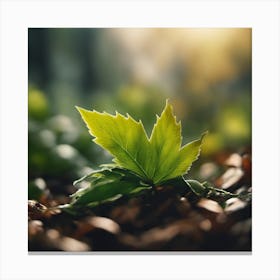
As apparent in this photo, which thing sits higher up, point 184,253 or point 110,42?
point 110,42

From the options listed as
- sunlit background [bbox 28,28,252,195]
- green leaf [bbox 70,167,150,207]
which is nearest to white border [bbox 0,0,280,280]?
sunlit background [bbox 28,28,252,195]

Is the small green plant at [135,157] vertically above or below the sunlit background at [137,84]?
below

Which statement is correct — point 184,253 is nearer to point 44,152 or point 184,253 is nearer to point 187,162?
point 187,162
